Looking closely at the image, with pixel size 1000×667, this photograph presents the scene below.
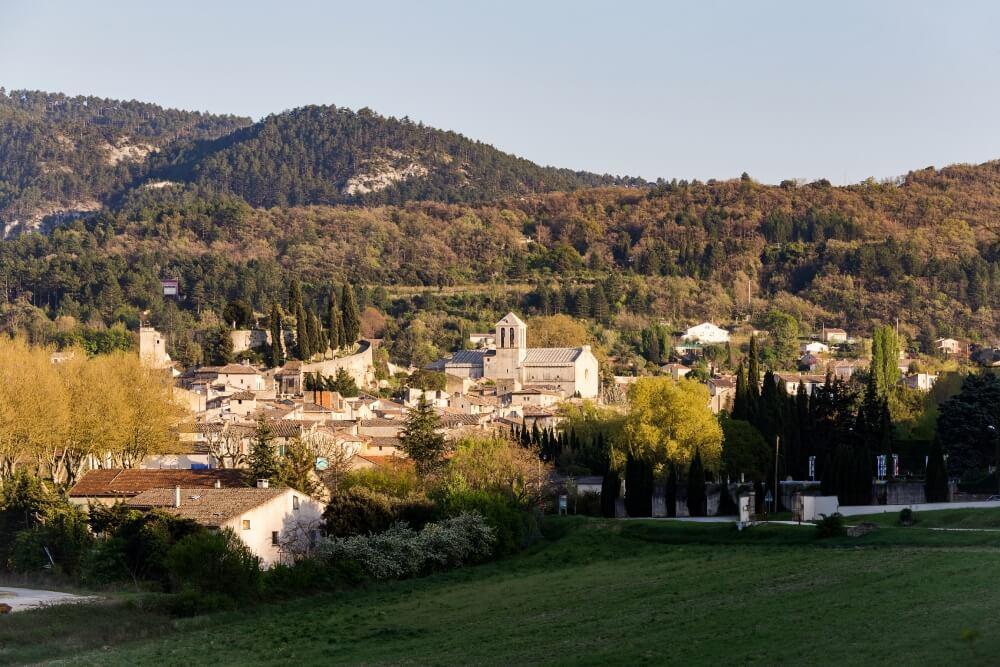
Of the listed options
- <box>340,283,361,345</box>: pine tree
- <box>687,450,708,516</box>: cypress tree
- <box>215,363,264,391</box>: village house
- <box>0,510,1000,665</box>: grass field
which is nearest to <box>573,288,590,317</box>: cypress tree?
<box>340,283,361,345</box>: pine tree

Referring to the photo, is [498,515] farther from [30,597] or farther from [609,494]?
[30,597]

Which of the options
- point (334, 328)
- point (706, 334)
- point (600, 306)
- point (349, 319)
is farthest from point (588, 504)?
point (600, 306)

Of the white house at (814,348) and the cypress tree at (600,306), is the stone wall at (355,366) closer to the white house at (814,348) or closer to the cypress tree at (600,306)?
the cypress tree at (600,306)

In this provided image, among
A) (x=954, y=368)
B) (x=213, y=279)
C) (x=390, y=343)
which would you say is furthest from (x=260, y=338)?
(x=954, y=368)

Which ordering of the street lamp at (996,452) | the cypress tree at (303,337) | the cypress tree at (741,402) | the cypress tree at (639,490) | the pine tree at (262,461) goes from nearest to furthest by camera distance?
the pine tree at (262,461), the cypress tree at (639,490), the street lamp at (996,452), the cypress tree at (741,402), the cypress tree at (303,337)

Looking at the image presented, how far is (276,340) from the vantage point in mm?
100562

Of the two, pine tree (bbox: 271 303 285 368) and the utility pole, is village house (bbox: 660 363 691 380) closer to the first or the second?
pine tree (bbox: 271 303 285 368)

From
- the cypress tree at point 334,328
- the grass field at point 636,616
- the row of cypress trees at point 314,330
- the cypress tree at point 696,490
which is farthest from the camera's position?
the cypress tree at point 334,328

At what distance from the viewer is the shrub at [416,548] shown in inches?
1608

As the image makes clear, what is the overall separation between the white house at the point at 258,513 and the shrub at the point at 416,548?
1.76 metres

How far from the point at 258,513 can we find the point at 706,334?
10643cm

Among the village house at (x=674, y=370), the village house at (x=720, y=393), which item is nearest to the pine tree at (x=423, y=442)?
the village house at (x=720, y=393)

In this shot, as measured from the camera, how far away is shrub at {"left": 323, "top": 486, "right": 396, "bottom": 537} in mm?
43750

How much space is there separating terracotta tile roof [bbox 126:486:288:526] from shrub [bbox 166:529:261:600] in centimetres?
410
